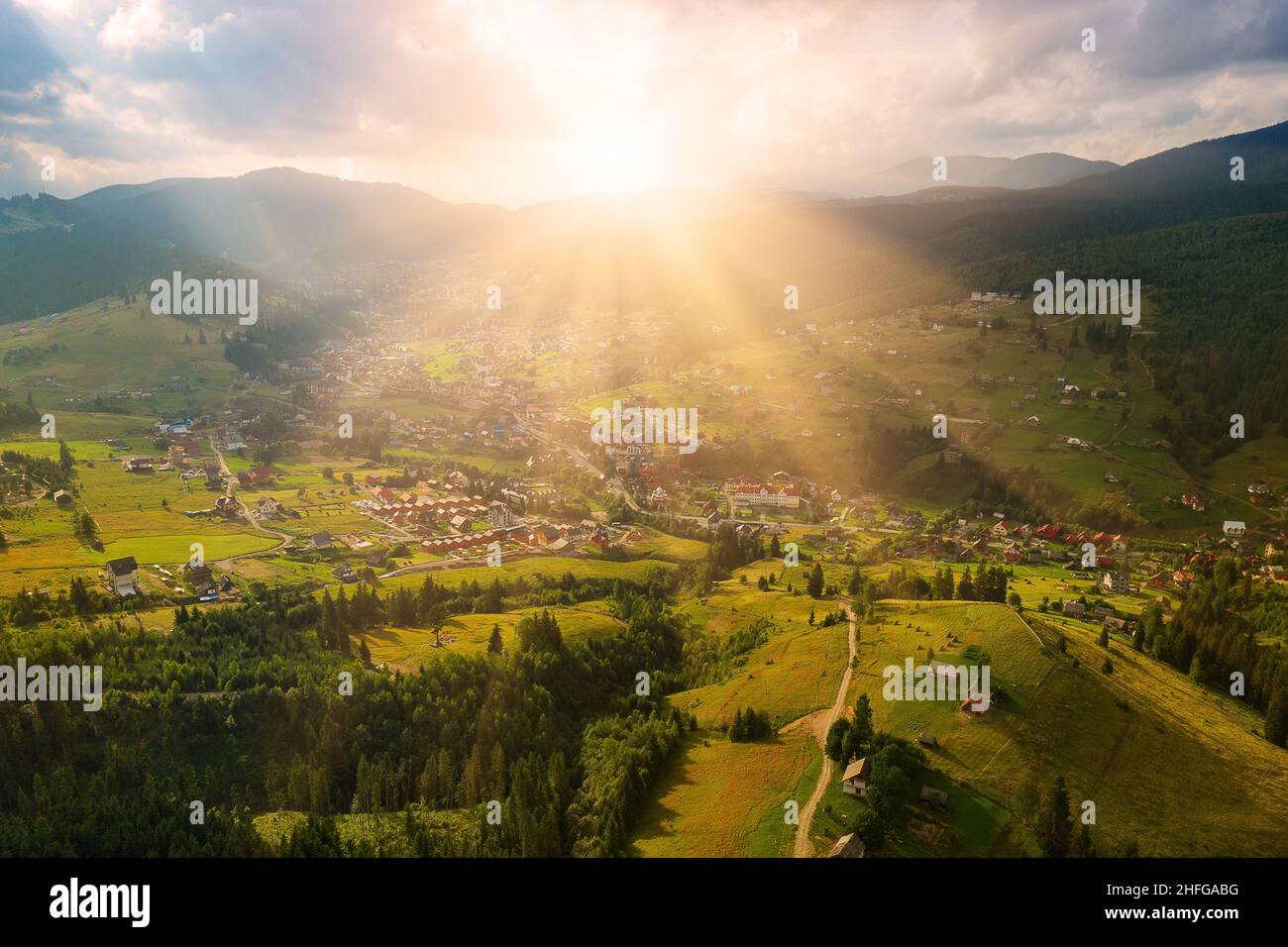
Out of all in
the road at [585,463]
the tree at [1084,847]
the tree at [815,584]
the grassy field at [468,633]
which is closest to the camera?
the tree at [1084,847]

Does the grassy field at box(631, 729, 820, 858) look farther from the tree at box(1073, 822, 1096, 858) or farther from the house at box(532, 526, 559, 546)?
the house at box(532, 526, 559, 546)

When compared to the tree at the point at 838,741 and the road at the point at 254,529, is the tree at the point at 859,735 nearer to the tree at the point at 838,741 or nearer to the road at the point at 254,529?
the tree at the point at 838,741

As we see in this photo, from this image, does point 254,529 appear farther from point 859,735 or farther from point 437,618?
point 859,735

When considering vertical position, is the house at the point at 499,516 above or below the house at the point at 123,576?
above

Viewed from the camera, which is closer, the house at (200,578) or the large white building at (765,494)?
the house at (200,578)

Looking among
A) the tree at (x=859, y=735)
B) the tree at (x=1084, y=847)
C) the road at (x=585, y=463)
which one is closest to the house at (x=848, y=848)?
the tree at (x=859, y=735)

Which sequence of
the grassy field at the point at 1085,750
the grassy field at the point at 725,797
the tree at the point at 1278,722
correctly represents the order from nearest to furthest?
the grassy field at the point at 1085,750
the grassy field at the point at 725,797
the tree at the point at 1278,722
